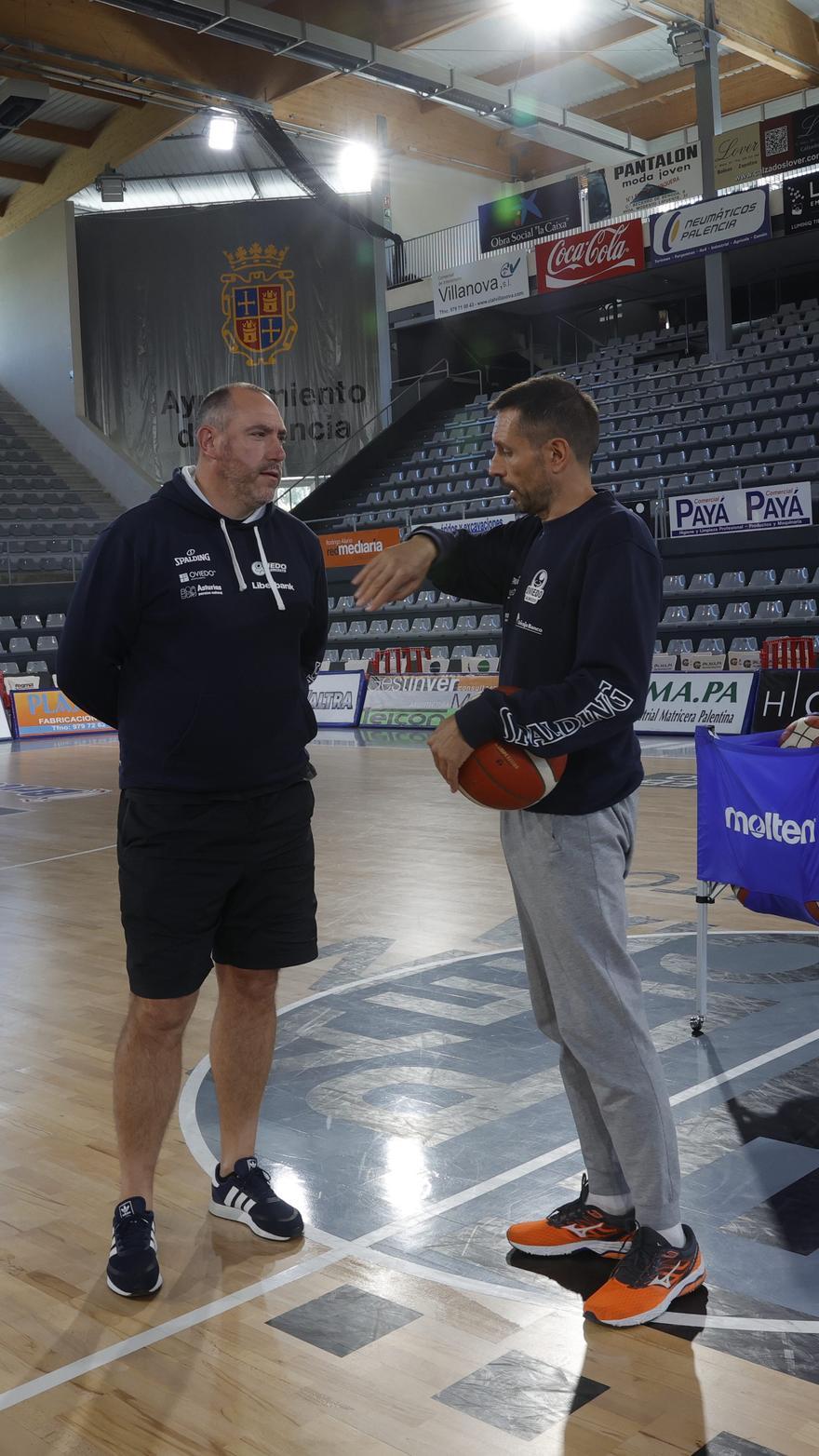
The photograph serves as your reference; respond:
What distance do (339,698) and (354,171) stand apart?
1277cm

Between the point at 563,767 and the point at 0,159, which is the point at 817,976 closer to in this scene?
the point at 563,767

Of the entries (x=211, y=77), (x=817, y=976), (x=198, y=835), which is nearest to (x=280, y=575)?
(x=198, y=835)

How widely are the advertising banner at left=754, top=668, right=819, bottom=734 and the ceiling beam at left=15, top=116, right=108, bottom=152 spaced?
1822 centimetres

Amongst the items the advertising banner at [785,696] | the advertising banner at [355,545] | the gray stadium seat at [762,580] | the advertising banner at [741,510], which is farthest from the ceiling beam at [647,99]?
the advertising banner at [785,696]

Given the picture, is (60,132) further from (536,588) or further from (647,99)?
(536,588)

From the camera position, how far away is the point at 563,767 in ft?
7.96

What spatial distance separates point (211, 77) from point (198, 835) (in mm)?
17261

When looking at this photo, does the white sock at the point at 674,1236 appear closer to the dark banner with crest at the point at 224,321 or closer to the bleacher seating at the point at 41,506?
the bleacher seating at the point at 41,506

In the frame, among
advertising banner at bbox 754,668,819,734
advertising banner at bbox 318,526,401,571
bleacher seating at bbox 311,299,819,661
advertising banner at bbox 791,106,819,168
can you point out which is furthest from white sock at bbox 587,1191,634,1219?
advertising banner at bbox 791,106,819,168

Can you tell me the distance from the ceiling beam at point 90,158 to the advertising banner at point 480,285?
16.2ft

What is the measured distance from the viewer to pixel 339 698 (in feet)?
53.0

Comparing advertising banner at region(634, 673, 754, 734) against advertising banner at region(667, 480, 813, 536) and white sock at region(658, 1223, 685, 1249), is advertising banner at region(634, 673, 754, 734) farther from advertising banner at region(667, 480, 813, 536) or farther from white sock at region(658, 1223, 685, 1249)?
white sock at region(658, 1223, 685, 1249)

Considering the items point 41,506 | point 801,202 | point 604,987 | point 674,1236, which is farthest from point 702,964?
point 41,506

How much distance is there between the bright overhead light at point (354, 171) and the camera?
23.3 m
